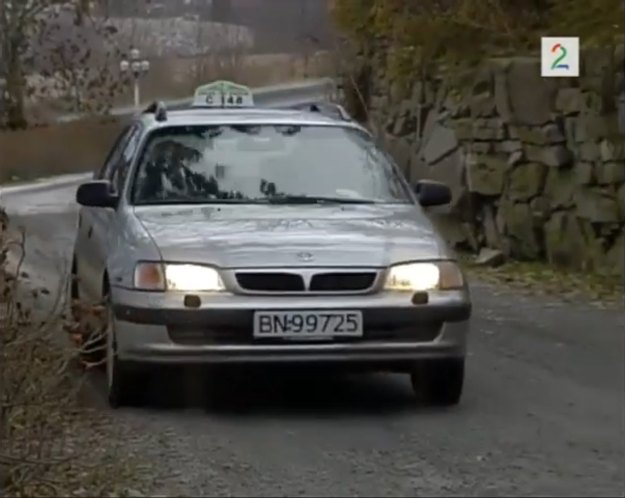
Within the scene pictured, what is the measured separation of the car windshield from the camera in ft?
31.5

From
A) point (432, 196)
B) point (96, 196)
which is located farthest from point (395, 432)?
point (96, 196)

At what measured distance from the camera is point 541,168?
17.3 metres

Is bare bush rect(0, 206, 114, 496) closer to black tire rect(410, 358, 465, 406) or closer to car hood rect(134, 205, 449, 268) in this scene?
car hood rect(134, 205, 449, 268)

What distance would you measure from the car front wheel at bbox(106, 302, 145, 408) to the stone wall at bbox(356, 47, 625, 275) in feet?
24.6

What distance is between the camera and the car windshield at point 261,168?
9.60 m

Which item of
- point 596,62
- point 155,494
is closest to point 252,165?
point 155,494

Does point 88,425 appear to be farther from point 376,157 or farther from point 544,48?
point 544,48

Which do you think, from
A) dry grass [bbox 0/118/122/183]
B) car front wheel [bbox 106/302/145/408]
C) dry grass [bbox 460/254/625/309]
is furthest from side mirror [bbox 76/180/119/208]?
dry grass [bbox 0/118/122/183]

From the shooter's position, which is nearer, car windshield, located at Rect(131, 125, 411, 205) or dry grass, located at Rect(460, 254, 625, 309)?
car windshield, located at Rect(131, 125, 411, 205)

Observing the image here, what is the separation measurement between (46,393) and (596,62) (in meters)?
9.33

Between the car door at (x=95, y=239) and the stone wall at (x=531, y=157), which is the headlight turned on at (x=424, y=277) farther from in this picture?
the stone wall at (x=531, y=157)

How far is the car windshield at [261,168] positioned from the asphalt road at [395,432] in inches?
38.8

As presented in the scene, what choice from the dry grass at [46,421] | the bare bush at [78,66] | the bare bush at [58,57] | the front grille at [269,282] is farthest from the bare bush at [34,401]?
the bare bush at [78,66]

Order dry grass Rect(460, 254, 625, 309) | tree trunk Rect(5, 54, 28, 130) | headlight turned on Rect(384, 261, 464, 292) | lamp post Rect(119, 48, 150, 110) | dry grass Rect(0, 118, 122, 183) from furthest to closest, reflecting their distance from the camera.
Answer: lamp post Rect(119, 48, 150, 110)
dry grass Rect(0, 118, 122, 183)
tree trunk Rect(5, 54, 28, 130)
dry grass Rect(460, 254, 625, 309)
headlight turned on Rect(384, 261, 464, 292)
